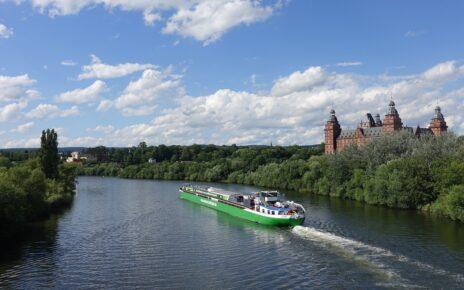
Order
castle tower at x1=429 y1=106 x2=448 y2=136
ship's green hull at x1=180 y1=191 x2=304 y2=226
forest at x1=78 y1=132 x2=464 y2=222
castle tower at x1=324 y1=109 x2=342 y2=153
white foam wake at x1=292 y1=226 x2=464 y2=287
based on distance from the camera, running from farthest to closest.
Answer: castle tower at x1=324 y1=109 x2=342 y2=153
castle tower at x1=429 y1=106 x2=448 y2=136
forest at x1=78 y1=132 x2=464 y2=222
ship's green hull at x1=180 y1=191 x2=304 y2=226
white foam wake at x1=292 y1=226 x2=464 y2=287

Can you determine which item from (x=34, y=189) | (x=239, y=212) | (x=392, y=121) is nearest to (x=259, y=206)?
(x=239, y=212)

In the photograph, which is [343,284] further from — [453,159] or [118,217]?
[453,159]

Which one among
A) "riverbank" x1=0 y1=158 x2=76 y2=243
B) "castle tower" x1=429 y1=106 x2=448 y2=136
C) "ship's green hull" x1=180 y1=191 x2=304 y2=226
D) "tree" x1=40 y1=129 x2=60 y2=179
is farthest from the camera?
"castle tower" x1=429 y1=106 x2=448 y2=136

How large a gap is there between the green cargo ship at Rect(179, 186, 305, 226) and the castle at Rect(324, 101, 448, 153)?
74723 mm

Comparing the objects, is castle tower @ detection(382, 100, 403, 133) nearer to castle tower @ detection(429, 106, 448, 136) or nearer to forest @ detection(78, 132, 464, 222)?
castle tower @ detection(429, 106, 448, 136)

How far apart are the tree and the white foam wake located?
159 ft

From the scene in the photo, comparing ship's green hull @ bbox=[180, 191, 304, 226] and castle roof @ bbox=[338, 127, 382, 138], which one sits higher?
castle roof @ bbox=[338, 127, 382, 138]

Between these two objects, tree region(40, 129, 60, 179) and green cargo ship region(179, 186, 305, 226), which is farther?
tree region(40, 129, 60, 179)

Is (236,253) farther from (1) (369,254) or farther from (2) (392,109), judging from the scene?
(2) (392,109)

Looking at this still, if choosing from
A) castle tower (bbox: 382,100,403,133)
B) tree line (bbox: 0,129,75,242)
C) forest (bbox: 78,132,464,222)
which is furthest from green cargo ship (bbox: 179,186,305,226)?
castle tower (bbox: 382,100,403,133)

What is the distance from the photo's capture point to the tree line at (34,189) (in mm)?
45812

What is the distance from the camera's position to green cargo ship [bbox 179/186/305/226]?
5575 centimetres

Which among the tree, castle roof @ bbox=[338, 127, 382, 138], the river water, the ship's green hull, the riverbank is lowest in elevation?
the river water

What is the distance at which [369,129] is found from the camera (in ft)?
555
